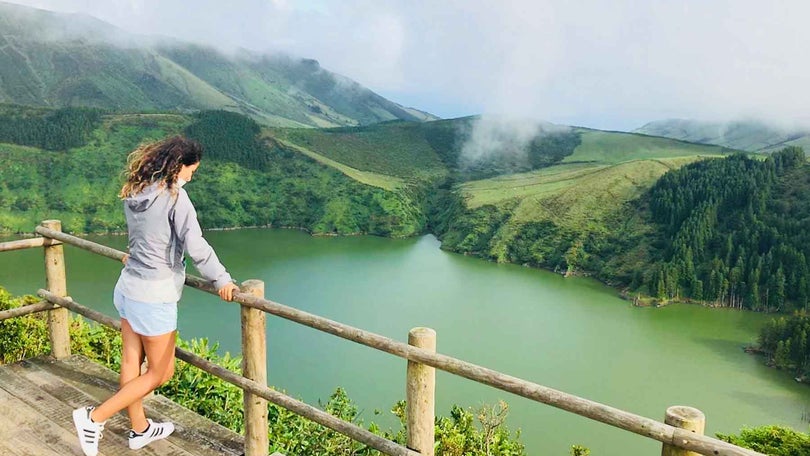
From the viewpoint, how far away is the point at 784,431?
1842 cm

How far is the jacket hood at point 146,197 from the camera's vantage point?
3.42m

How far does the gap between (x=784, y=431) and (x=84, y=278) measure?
157 ft

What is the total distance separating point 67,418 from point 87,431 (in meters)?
0.79

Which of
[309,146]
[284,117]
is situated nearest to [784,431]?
[309,146]

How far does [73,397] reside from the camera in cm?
462

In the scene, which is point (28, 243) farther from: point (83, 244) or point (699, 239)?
point (699, 239)

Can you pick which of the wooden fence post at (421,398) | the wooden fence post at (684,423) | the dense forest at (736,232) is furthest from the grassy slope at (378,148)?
the wooden fence post at (684,423)

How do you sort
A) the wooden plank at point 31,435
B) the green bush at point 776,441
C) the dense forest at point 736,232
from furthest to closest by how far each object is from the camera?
1. the dense forest at point 736,232
2. the green bush at point 776,441
3. the wooden plank at point 31,435

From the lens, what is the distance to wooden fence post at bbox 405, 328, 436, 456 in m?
3.15

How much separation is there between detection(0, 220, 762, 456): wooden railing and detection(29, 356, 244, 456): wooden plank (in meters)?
0.30

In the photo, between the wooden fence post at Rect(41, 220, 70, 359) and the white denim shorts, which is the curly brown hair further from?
the wooden fence post at Rect(41, 220, 70, 359)

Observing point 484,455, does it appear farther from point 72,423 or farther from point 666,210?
point 666,210

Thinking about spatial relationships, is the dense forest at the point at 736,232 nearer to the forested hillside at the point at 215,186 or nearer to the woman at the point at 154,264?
the forested hillside at the point at 215,186

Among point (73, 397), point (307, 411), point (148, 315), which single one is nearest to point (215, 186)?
point (73, 397)
